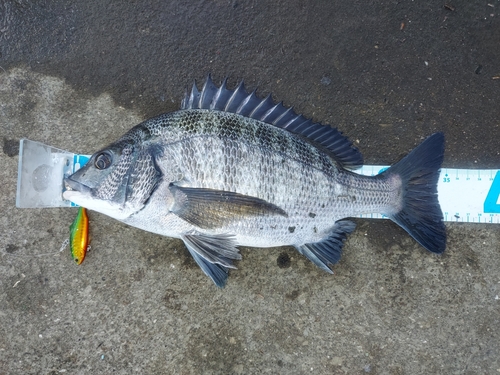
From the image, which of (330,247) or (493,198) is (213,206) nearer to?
(330,247)

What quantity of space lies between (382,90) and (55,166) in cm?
236

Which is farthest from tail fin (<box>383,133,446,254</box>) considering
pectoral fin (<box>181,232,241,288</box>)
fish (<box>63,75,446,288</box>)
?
pectoral fin (<box>181,232,241,288</box>)

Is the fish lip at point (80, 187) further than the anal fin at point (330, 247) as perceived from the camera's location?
No

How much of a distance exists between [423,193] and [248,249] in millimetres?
1191

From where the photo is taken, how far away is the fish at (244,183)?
199 centimetres

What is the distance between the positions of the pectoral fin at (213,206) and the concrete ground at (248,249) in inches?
20.3

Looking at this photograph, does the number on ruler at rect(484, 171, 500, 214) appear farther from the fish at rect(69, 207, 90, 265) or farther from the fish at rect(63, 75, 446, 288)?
the fish at rect(69, 207, 90, 265)

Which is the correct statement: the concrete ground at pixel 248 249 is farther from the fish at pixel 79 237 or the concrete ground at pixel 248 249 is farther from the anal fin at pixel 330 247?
the anal fin at pixel 330 247

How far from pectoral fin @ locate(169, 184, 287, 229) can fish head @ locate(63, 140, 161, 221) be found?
0.16 metres

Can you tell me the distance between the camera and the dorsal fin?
7.14 ft

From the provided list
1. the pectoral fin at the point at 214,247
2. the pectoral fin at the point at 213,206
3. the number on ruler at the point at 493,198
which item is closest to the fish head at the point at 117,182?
the pectoral fin at the point at 213,206

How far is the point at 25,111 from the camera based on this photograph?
2590 mm

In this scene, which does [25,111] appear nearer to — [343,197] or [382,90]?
[343,197]

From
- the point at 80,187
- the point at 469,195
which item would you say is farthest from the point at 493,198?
the point at 80,187
